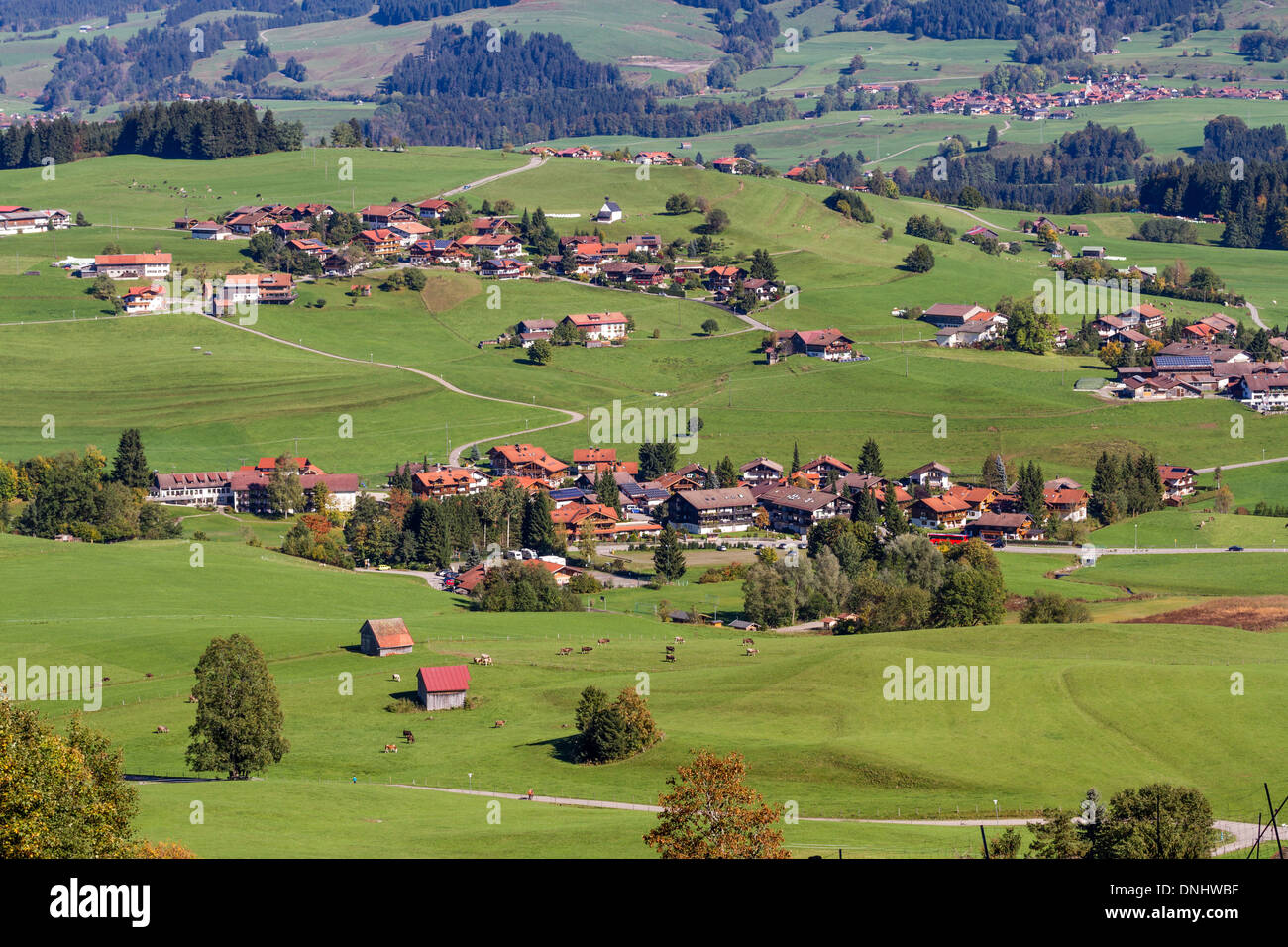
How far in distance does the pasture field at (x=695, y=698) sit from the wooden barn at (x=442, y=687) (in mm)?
1264

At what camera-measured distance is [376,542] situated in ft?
410

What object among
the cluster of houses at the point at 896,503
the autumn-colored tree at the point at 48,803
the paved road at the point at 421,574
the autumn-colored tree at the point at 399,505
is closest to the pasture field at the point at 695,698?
the paved road at the point at 421,574

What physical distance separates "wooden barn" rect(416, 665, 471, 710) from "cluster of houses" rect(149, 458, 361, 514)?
203ft

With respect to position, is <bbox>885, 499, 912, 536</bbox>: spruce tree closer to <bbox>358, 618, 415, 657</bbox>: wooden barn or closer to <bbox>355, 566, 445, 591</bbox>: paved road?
<bbox>355, 566, 445, 591</bbox>: paved road

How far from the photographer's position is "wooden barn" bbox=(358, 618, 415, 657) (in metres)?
87.5

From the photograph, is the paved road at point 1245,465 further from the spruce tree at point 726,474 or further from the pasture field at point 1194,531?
the spruce tree at point 726,474

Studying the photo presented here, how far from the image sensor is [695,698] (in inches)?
3041

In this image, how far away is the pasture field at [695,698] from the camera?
63.9 metres

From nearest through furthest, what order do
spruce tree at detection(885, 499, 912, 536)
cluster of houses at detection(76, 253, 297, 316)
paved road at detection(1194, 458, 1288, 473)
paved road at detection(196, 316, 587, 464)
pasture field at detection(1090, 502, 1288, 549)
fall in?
pasture field at detection(1090, 502, 1288, 549), spruce tree at detection(885, 499, 912, 536), paved road at detection(1194, 458, 1288, 473), paved road at detection(196, 316, 587, 464), cluster of houses at detection(76, 253, 297, 316)

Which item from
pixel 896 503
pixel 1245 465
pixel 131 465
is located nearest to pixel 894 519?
pixel 896 503

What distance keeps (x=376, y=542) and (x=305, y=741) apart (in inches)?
2184

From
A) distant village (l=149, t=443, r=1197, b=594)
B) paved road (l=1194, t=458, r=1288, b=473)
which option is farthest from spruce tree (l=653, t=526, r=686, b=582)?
paved road (l=1194, t=458, r=1288, b=473)

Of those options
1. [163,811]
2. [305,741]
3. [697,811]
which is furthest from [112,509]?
[697,811]

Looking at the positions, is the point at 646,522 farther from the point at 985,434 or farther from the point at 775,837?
the point at 775,837
